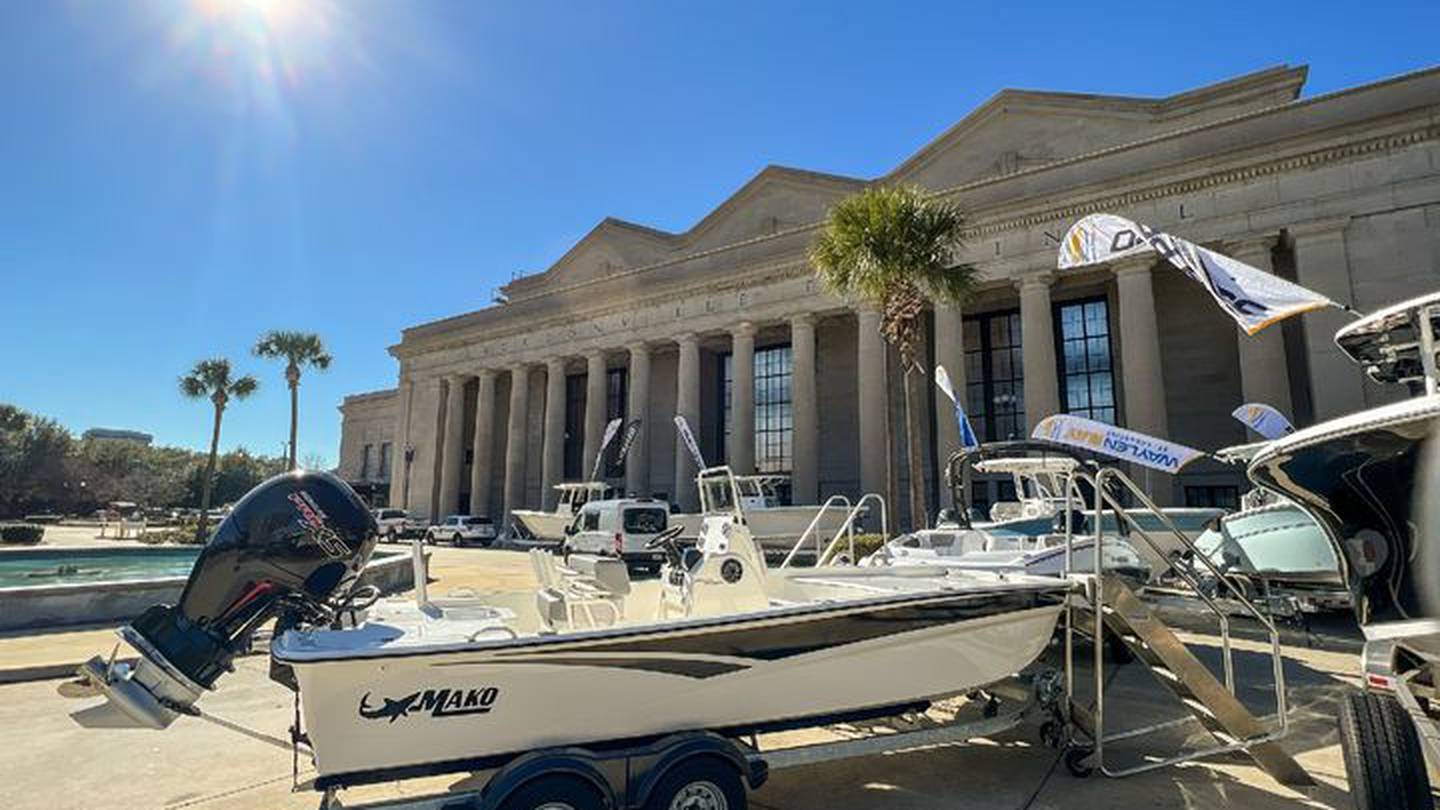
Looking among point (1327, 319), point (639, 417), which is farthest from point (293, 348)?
point (1327, 319)

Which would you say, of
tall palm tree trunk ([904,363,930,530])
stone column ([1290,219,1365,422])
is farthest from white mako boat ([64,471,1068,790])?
stone column ([1290,219,1365,422])

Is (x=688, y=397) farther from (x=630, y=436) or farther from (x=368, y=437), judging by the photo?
(x=368, y=437)

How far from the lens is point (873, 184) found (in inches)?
1284

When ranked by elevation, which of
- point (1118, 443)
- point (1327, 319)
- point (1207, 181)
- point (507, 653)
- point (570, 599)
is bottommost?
point (507, 653)

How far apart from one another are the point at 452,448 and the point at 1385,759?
43.8m

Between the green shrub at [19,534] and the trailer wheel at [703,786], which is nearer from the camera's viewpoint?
the trailer wheel at [703,786]

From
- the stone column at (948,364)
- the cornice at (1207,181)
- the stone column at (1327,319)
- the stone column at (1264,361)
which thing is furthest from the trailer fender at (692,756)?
the cornice at (1207,181)

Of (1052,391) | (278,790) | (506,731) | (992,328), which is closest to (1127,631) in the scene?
(506,731)

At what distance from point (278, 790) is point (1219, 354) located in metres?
29.0

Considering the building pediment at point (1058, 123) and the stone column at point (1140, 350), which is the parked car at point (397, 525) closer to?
the building pediment at point (1058, 123)

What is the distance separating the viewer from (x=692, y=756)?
387 cm

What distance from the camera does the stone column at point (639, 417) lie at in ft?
111

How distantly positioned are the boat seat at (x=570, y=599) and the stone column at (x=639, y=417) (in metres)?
27.5

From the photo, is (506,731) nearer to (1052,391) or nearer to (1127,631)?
(1127,631)
